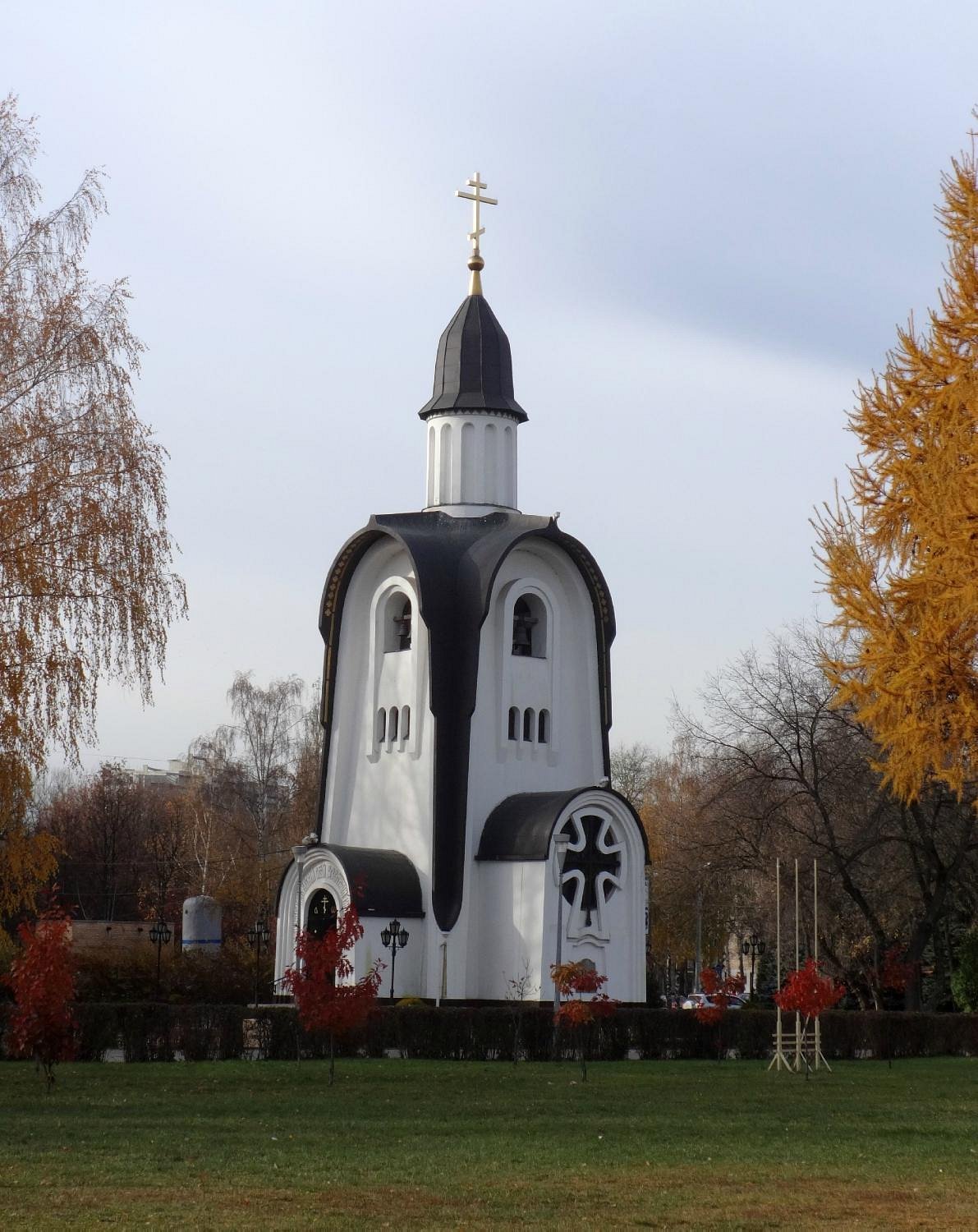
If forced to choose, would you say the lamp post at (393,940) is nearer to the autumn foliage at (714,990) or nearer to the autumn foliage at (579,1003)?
the autumn foliage at (714,990)

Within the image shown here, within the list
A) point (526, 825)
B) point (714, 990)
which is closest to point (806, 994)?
point (714, 990)

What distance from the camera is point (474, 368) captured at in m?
36.6

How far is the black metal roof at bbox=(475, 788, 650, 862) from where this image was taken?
32.3 metres

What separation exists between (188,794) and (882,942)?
3477 cm

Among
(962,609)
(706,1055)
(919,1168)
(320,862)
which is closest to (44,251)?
(962,609)

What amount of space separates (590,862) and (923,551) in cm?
1891

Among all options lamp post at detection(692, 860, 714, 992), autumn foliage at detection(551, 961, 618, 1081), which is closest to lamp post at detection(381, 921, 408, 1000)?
lamp post at detection(692, 860, 714, 992)

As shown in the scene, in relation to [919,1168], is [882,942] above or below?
above

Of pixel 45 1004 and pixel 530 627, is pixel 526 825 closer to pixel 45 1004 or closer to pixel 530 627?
pixel 530 627

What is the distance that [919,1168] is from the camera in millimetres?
12039

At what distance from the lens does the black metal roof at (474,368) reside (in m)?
36.3

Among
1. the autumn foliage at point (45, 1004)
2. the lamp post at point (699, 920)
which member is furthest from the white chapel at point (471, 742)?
the autumn foliage at point (45, 1004)

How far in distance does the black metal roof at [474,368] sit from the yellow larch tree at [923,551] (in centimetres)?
2081

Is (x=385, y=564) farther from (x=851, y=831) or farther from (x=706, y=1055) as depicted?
(x=706, y=1055)
